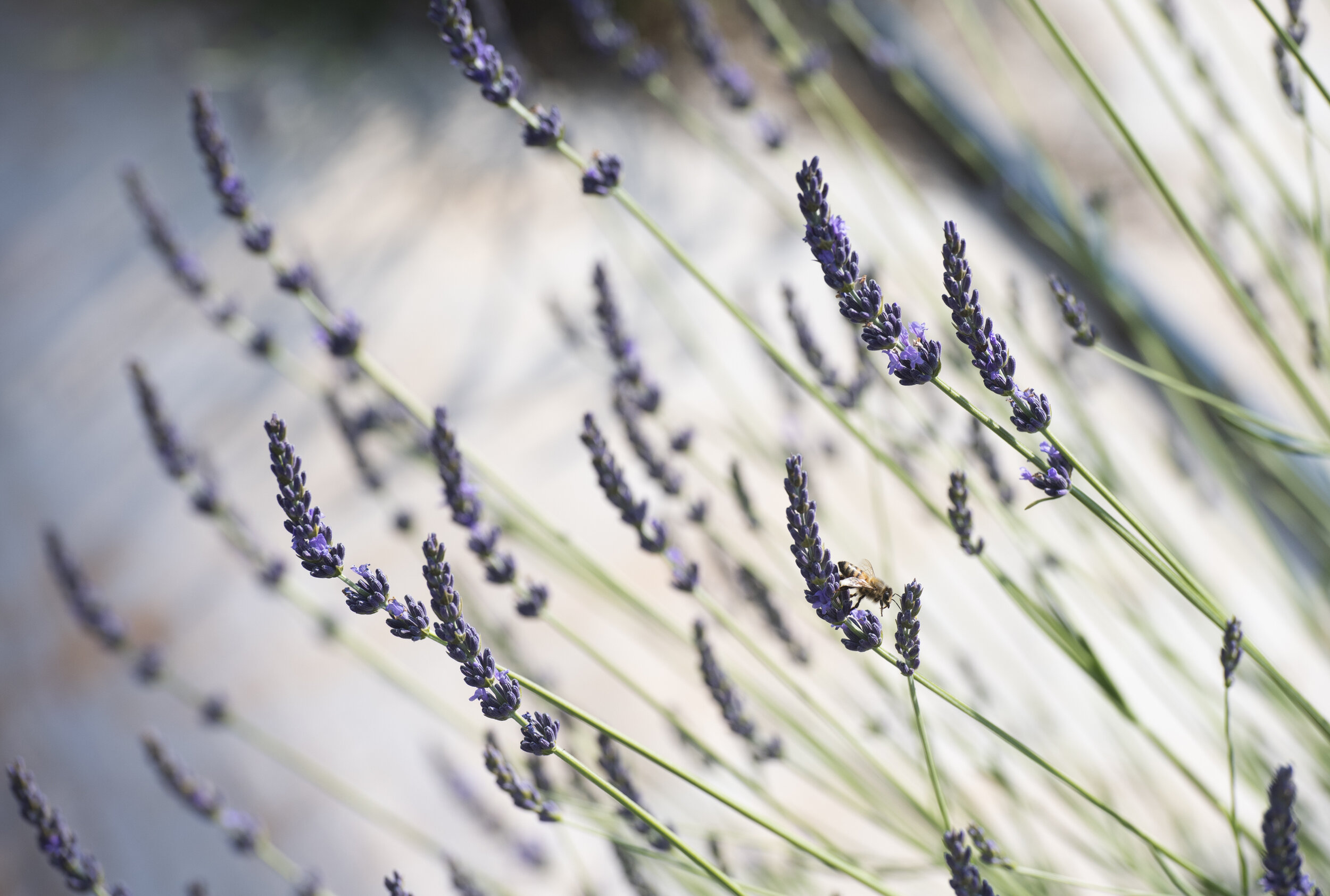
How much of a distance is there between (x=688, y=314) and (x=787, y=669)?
46 centimetres

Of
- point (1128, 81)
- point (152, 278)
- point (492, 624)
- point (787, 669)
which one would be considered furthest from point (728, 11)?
point (492, 624)

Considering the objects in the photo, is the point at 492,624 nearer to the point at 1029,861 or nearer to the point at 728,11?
the point at 1029,861

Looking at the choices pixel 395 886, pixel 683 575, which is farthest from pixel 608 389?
pixel 395 886

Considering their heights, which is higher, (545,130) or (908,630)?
(545,130)

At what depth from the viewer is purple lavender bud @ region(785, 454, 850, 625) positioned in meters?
0.29

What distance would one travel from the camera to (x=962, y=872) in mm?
→ 309

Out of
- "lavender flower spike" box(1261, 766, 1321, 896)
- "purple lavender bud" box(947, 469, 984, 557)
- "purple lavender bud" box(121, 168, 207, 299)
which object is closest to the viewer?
"lavender flower spike" box(1261, 766, 1321, 896)

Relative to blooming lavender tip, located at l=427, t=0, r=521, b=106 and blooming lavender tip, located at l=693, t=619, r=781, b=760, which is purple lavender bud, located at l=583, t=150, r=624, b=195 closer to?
blooming lavender tip, located at l=427, t=0, r=521, b=106

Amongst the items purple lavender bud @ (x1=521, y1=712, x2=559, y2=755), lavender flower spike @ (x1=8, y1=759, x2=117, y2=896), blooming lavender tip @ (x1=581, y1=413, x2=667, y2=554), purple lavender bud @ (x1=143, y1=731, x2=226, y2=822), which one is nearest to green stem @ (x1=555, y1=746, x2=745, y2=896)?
purple lavender bud @ (x1=521, y1=712, x2=559, y2=755)

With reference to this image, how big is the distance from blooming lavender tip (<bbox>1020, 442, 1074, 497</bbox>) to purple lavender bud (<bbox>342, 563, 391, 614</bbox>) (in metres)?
0.20

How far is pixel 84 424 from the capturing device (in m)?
1.19

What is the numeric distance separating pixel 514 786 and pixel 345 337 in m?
0.24

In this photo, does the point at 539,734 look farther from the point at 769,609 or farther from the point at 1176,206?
the point at 1176,206

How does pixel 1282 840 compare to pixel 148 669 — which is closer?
pixel 1282 840
